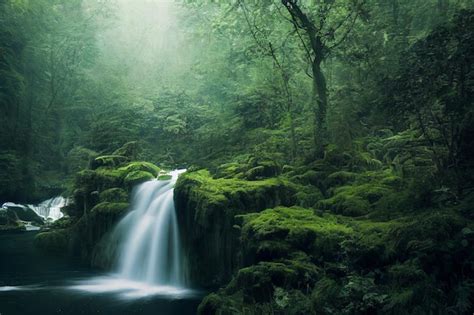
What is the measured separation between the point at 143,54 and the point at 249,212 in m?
34.2

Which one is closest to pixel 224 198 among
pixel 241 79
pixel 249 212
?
pixel 249 212

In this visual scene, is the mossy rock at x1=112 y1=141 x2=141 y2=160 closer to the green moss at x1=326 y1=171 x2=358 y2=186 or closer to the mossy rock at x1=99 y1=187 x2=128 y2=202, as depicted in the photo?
the mossy rock at x1=99 y1=187 x2=128 y2=202

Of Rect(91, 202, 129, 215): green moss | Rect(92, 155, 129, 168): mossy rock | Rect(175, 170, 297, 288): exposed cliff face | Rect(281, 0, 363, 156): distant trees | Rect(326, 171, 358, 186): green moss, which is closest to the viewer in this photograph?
Rect(175, 170, 297, 288): exposed cliff face

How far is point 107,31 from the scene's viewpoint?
143 feet

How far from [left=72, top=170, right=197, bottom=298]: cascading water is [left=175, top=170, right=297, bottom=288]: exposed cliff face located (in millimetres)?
658

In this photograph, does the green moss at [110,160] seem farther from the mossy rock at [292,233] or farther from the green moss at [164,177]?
the mossy rock at [292,233]

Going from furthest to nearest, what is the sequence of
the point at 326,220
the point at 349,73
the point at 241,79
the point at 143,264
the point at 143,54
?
the point at 143,54 → the point at 241,79 → the point at 349,73 → the point at 143,264 → the point at 326,220

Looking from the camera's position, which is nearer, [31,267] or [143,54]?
[31,267]

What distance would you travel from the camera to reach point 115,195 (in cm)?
1571

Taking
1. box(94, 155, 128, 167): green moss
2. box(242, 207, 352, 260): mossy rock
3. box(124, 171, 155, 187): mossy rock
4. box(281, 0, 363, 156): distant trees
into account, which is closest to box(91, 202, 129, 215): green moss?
box(124, 171, 155, 187): mossy rock

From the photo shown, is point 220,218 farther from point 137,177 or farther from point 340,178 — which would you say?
point 137,177

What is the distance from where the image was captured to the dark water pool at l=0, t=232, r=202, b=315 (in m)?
9.92

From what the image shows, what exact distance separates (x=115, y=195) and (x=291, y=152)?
20.6ft

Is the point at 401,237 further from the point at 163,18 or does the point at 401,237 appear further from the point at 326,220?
the point at 163,18
